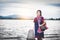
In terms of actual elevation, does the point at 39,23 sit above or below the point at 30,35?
above

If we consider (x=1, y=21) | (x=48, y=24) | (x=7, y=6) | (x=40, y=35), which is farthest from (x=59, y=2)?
(x=1, y=21)

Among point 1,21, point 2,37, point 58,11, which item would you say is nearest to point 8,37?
point 2,37

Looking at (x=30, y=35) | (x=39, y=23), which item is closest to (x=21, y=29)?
(x=30, y=35)

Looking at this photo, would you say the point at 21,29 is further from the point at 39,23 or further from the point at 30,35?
the point at 39,23

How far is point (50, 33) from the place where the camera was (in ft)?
7.14

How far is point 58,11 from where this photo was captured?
86.1 inches

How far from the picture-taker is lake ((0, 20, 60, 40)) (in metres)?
2.17

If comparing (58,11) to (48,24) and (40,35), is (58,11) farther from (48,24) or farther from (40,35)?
(40,35)

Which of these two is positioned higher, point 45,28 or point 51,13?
point 51,13

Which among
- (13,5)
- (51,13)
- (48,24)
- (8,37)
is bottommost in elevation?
(8,37)

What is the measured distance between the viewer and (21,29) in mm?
2174

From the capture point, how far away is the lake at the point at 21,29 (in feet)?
7.11

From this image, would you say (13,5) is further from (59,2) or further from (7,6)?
(59,2)

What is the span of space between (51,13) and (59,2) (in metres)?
0.22
